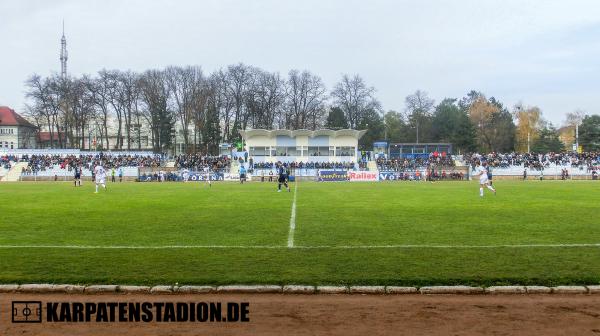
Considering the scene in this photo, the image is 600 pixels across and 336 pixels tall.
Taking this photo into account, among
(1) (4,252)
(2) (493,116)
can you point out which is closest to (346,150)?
(2) (493,116)

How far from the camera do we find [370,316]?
6734 millimetres

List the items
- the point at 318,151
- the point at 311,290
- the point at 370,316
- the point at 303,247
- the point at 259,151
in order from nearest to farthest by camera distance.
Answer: the point at 370,316
the point at 311,290
the point at 303,247
the point at 259,151
the point at 318,151

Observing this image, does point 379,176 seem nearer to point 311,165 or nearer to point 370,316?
point 311,165

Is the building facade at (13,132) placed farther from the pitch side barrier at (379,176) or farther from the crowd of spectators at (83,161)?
the pitch side barrier at (379,176)

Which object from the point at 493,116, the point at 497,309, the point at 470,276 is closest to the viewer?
the point at 497,309

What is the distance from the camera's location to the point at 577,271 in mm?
8852

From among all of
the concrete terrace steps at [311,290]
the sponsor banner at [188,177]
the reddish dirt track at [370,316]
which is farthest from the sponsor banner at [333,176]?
the reddish dirt track at [370,316]

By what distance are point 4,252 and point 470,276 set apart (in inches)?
361

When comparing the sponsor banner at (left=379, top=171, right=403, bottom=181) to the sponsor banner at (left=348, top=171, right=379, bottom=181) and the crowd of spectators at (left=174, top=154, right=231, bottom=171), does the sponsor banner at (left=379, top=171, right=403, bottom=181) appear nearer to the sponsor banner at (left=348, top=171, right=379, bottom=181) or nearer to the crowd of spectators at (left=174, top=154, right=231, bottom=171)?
the sponsor banner at (left=348, top=171, right=379, bottom=181)

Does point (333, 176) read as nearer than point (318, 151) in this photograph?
Yes

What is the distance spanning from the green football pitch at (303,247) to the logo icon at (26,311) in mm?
1026

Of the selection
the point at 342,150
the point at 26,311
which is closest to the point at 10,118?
the point at 342,150

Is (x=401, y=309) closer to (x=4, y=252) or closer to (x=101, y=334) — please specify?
(x=101, y=334)

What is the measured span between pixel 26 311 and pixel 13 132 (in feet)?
367
